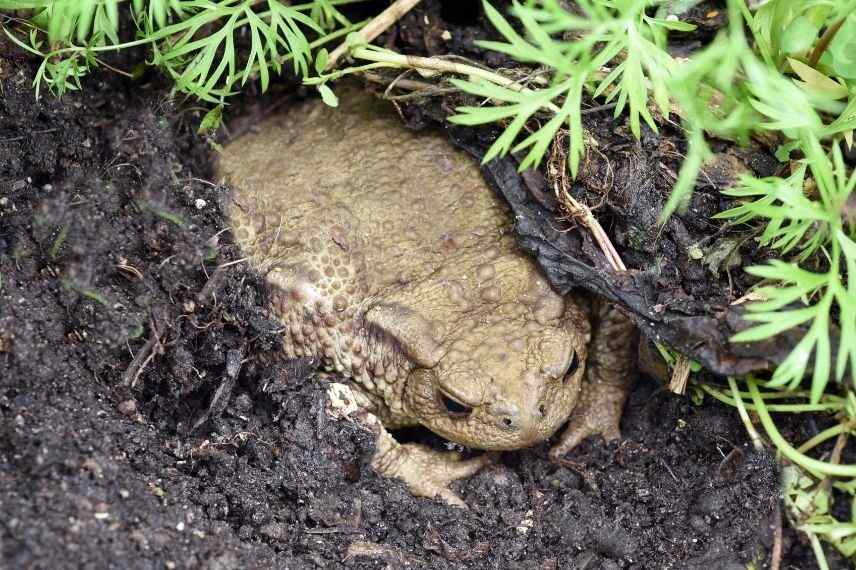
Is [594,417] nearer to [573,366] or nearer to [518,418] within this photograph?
[573,366]

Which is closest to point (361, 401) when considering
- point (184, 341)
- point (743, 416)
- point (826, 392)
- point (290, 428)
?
point (290, 428)

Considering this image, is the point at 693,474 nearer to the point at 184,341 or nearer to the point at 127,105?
the point at 184,341

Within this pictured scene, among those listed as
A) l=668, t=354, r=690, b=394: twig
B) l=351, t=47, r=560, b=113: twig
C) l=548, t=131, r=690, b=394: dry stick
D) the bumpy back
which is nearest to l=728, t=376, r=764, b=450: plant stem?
l=668, t=354, r=690, b=394: twig

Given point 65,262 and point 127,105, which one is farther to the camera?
point 127,105

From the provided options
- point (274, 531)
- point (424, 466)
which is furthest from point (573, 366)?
point (274, 531)

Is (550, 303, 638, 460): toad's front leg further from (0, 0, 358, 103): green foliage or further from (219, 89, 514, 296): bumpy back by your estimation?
(0, 0, 358, 103): green foliage

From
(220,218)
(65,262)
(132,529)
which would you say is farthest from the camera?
(220,218)

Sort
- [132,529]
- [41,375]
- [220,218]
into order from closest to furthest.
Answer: [132,529] < [41,375] < [220,218]
